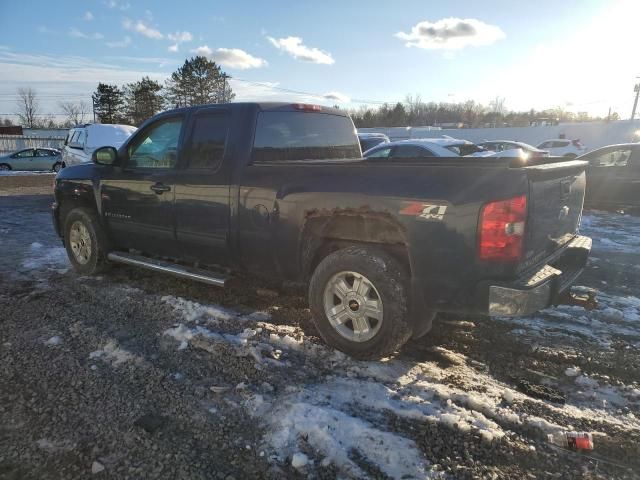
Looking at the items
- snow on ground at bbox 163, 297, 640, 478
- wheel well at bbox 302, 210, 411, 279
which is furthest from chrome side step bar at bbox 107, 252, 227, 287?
wheel well at bbox 302, 210, 411, 279

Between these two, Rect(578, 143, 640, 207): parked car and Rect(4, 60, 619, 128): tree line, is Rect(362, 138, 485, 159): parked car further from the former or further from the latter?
Rect(4, 60, 619, 128): tree line

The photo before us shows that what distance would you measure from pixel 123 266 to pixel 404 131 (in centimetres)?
4588

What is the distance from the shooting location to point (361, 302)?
350 cm

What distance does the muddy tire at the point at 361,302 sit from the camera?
3320mm

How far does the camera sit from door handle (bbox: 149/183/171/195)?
4586mm

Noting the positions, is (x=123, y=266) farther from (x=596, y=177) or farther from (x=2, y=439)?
(x=596, y=177)

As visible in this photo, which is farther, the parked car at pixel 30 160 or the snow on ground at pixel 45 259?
the parked car at pixel 30 160

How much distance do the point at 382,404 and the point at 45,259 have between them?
18.1 ft

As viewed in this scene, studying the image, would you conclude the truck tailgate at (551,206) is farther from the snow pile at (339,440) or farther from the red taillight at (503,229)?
the snow pile at (339,440)

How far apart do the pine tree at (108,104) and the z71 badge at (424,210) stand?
67890 mm

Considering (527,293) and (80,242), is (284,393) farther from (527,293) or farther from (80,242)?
(80,242)

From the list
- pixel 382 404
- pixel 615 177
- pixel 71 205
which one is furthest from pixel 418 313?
pixel 615 177

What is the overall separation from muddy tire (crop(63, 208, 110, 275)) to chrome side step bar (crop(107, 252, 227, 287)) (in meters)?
0.17

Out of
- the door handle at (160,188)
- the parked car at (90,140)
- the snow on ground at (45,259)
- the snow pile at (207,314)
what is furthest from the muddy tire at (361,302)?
the parked car at (90,140)
